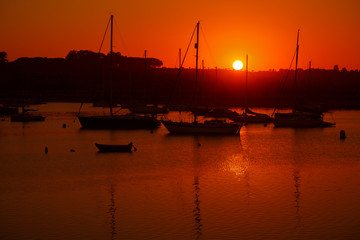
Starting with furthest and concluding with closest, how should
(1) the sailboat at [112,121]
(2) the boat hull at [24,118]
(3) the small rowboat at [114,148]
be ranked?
1. (2) the boat hull at [24,118]
2. (1) the sailboat at [112,121]
3. (3) the small rowboat at [114,148]

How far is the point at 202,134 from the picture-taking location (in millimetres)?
59969

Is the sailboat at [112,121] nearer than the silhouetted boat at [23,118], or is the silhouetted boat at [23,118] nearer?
the sailboat at [112,121]

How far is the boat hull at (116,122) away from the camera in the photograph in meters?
64.6

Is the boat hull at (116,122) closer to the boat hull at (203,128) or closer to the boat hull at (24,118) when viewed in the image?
the boat hull at (203,128)

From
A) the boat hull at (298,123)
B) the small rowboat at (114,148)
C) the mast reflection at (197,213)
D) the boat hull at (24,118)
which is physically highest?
the boat hull at (24,118)

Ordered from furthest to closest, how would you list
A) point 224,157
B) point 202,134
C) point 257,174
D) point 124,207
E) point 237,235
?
point 202,134 → point 224,157 → point 257,174 → point 124,207 → point 237,235

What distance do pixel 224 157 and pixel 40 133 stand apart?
2771 cm

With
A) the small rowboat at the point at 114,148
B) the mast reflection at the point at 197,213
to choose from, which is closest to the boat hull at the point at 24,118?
the small rowboat at the point at 114,148

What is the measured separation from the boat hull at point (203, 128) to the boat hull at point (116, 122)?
623cm

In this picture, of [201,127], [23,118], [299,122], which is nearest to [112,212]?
[201,127]

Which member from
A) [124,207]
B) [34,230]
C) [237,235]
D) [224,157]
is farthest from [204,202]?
[224,157]

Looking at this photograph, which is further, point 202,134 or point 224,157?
point 202,134

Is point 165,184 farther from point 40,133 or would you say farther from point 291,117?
point 291,117

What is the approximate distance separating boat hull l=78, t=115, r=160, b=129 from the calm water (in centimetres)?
771
